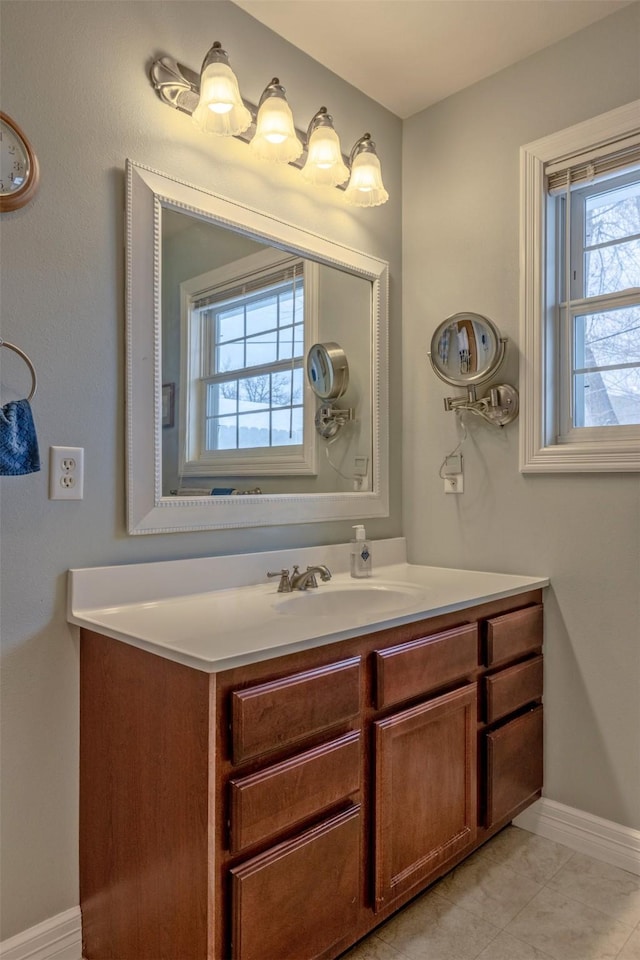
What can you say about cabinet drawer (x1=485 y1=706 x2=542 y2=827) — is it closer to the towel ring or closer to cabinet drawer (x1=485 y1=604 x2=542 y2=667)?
cabinet drawer (x1=485 y1=604 x2=542 y2=667)

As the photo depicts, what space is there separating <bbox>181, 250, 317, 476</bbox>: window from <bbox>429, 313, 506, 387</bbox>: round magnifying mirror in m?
0.45

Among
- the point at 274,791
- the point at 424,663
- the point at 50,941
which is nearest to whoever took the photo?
the point at 274,791

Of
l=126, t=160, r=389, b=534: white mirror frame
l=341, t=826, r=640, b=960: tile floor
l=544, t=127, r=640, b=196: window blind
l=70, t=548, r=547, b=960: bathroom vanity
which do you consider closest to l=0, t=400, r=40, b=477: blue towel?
l=126, t=160, r=389, b=534: white mirror frame

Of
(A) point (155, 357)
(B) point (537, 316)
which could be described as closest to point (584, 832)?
(B) point (537, 316)

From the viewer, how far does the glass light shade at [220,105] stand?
61.1 inches

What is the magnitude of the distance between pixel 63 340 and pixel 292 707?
3.11ft

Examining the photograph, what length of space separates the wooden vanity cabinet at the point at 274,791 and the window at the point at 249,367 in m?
0.62

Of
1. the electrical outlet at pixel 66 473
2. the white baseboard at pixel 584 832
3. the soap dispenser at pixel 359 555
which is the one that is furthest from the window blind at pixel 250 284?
the white baseboard at pixel 584 832

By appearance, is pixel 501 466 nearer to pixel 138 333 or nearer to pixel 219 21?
pixel 138 333

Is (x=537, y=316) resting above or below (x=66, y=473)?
above

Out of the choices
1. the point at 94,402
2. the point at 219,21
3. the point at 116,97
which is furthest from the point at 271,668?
the point at 219,21

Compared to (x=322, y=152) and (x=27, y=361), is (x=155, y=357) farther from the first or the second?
(x=322, y=152)

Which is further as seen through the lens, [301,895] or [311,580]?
[311,580]

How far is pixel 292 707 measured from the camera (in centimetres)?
117
